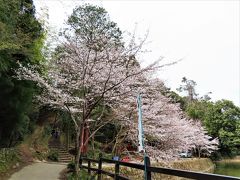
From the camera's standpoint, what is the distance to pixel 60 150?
Result: 23.2 metres

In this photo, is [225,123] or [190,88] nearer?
[225,123]

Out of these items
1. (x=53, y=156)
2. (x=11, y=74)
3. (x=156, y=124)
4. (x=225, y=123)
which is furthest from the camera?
(x=225, y=123)

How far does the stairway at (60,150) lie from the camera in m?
21.1

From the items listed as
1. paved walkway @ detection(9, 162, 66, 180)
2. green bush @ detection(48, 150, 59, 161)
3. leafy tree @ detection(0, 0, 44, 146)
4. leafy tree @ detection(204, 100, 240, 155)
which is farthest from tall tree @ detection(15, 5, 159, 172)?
leafy tree @ detection(204, 100, 240, 155)

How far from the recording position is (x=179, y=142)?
16375 millimetres

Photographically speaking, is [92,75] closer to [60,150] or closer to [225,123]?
[60,150]

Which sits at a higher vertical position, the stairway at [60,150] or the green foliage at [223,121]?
the green foliage at [223,121]

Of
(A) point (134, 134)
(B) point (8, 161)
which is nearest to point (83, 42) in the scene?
(A) point (134, 134)

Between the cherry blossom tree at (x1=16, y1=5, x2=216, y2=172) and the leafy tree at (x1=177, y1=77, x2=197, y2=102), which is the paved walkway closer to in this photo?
the cherry blossom tree at (x1=16, y1=5, x2=216, y2=172)

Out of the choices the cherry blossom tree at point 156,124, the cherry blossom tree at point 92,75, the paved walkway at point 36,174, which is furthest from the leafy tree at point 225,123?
the paved walkway at point 36,174

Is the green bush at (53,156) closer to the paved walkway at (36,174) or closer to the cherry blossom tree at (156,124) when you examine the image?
the paved walkway at (36,174)

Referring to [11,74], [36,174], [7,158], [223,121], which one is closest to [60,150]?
[7,158]

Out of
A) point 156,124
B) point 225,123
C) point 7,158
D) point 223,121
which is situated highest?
point 223,121

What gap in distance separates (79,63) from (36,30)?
210 centimetres
